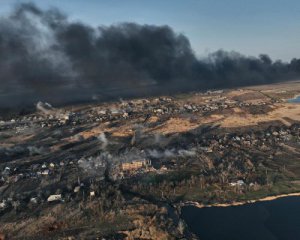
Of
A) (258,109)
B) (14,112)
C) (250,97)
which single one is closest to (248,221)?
(258,109)

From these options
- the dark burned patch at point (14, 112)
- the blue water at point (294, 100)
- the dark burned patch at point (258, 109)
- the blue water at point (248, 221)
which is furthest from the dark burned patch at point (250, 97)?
the blue water at point (248, 221)

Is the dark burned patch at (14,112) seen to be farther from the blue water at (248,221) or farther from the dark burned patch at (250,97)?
the blue water at (248,221)

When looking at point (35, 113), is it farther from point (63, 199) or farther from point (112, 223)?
point (112, 223)

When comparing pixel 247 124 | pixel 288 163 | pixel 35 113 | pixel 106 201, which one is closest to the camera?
pixel 106 201

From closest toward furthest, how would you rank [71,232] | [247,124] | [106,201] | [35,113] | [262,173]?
[71,232]
[106,201]
[262,173]
[247,124]
[35,113]

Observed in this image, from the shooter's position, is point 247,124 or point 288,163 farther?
point 247,124

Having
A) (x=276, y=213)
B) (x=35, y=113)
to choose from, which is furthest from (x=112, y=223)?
(x=35, y=113)
